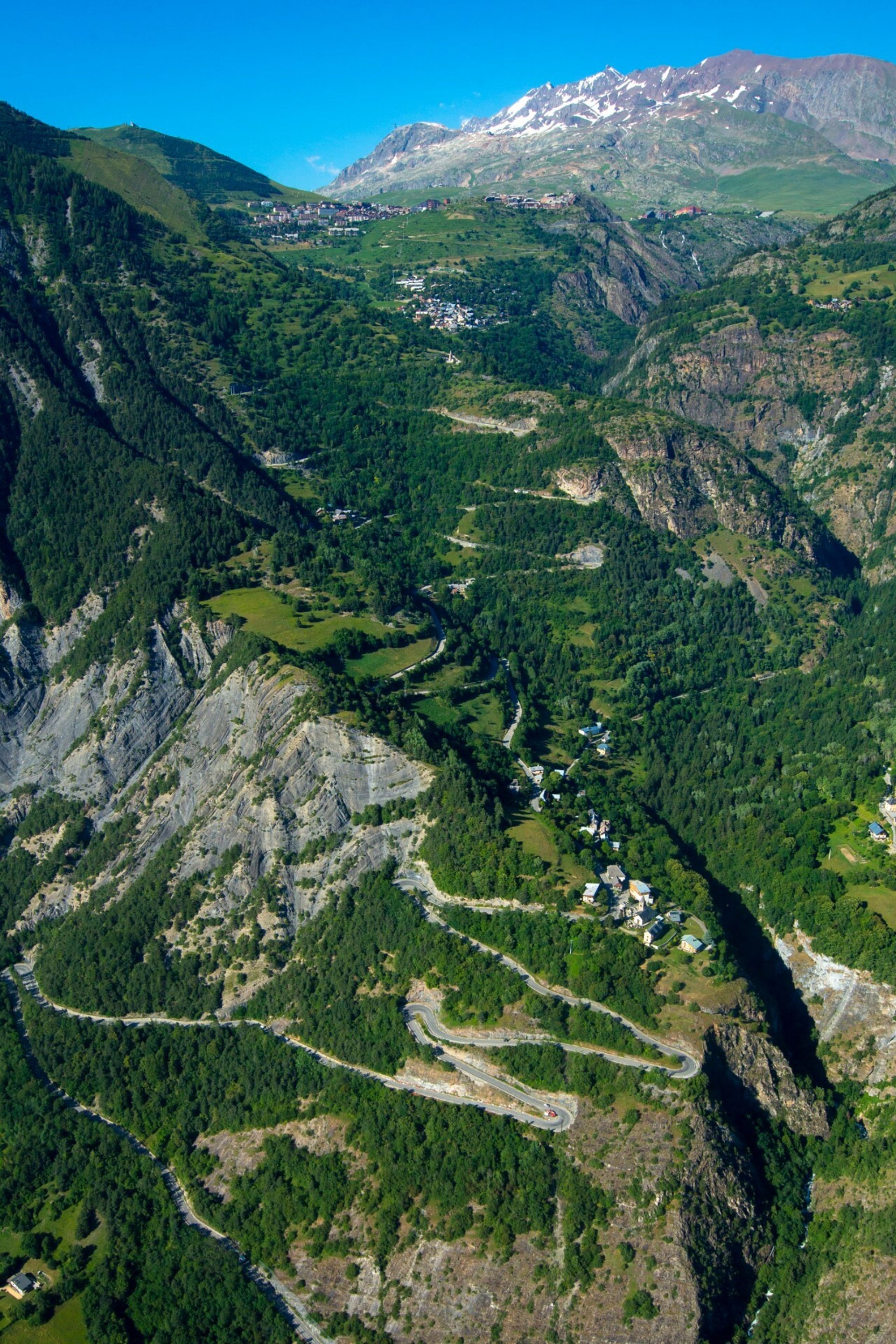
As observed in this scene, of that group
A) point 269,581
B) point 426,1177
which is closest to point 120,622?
point 269,581

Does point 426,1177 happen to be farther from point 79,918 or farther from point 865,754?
point 865,754

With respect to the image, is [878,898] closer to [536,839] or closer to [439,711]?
[536,839]

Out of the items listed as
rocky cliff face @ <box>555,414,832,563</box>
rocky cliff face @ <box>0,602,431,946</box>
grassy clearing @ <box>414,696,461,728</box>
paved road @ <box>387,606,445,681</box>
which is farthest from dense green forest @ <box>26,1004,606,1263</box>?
rocky cliff face @ <box>555,414,832,563</box>

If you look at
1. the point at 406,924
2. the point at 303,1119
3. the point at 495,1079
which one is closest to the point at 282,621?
the point at 406,924

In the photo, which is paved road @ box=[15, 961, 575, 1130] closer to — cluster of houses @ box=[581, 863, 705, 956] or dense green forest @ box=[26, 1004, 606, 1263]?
dense green forest @ box=[26, 1004, 606, 1263]

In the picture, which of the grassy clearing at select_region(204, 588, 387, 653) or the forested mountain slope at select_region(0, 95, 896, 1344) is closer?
the forested mountain slope at select_region(0, 95, 896, 1344)

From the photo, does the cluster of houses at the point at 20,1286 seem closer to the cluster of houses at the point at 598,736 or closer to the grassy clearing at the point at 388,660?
the grassy clearing at the point at 388,660
